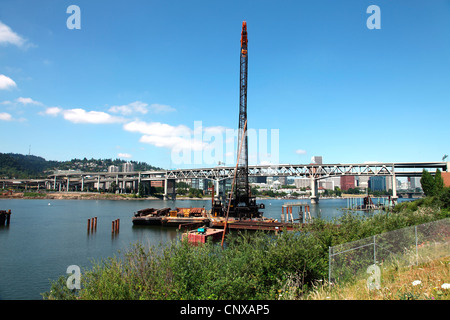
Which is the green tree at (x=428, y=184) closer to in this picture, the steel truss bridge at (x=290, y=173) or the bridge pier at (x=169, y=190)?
the steel truss bridge at (x=290, y=173)

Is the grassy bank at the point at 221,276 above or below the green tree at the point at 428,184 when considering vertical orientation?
below

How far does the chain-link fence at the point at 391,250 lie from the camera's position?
394 inches

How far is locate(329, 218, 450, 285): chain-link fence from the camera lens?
10.0 meters

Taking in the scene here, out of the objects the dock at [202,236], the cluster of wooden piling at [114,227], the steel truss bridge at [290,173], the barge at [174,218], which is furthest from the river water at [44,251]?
the steel truss bridge at [290,173]

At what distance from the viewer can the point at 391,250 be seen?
11.6 metres

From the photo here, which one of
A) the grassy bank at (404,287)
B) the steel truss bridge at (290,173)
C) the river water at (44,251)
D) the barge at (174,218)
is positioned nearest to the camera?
the grassy bank at (404,287)

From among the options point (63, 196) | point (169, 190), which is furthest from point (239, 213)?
point (63, 196)

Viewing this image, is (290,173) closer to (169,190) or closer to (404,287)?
(169,190)

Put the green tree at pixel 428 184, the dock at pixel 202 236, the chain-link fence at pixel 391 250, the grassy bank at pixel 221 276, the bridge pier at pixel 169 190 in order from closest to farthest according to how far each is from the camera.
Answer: the grassy bank at pixel 221 276
the chain-link fence at pixel 391 250
the dock at pixel 202 236
the green tree at pixel 428 184
the bridge pier at pixel 169 190
